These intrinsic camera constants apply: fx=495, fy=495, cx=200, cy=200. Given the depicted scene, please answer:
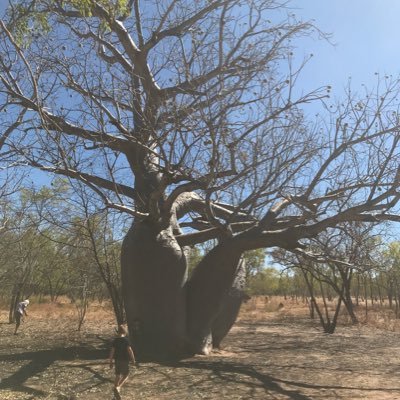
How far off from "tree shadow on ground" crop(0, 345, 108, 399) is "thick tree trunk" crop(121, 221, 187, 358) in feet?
3.06

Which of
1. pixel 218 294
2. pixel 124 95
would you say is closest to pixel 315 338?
pixel 218 294

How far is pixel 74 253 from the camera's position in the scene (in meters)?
18.8

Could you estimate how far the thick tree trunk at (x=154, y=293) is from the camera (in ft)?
28.9

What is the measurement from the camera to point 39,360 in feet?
27.8

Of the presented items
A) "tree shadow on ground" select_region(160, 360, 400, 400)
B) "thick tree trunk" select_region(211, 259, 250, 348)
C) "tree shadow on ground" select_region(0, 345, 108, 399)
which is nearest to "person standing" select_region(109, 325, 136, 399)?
"tree shadow on ground" select_region(0, 345, 108, 399)

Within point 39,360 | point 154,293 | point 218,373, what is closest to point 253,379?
point 218,373

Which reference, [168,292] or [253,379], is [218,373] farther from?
[168,292]

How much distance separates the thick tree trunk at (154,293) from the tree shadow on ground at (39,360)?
933 mm

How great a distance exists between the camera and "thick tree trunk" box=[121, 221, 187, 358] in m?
8.80

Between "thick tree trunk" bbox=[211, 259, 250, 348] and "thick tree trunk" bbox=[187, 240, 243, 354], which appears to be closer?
"thick tree trunk" bbox=[187, 240, 243, 354]

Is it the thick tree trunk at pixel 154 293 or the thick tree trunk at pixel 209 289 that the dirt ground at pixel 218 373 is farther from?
the thick tree trunk at pixel 154 293

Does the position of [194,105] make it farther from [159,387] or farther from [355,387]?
[355,387]

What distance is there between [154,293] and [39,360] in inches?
88.5

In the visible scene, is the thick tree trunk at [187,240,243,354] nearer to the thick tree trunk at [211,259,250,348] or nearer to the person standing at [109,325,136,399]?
the thick tree trunk at [211,259,250,348]
